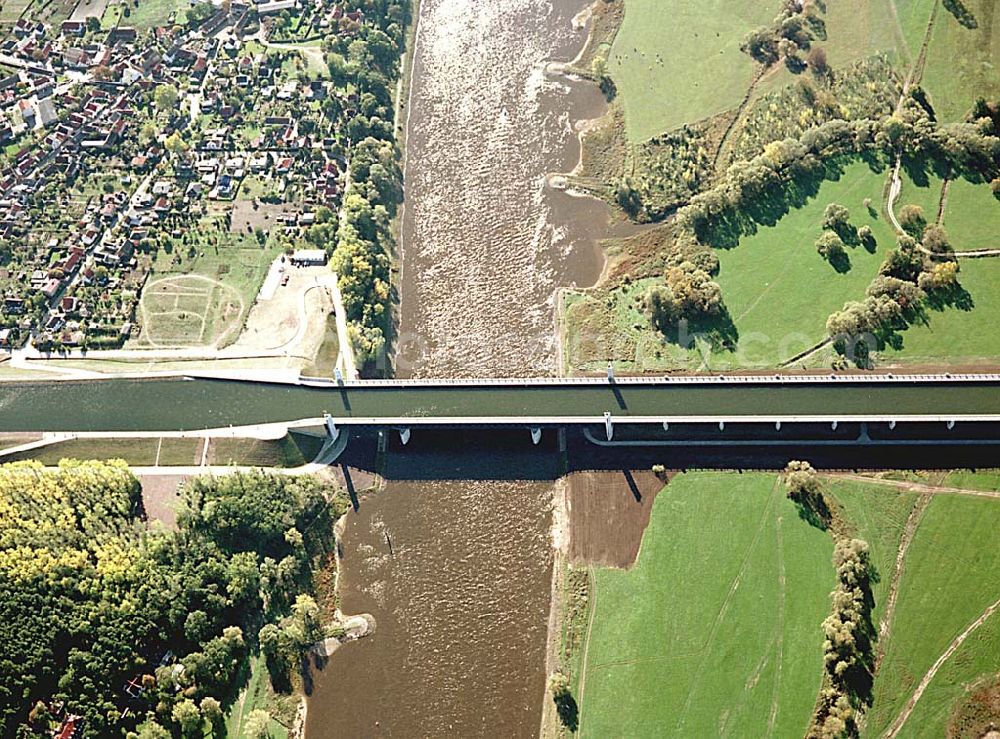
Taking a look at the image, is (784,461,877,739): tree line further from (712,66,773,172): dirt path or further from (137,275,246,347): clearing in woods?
(137,275,246,347): clearing in woods

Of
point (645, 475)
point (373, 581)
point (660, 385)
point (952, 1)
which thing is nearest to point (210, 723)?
point (373, 581)

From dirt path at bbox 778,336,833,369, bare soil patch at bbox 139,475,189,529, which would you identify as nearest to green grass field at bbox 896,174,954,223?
dirt path at bbox 778,336,833,369

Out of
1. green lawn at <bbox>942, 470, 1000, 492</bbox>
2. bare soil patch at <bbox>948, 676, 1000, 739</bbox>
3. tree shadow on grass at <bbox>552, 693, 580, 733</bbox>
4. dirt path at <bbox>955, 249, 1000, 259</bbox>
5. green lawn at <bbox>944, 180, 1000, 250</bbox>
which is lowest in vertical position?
tree shadow on grass at <bbox>552, 693, 580, 733</bbox>

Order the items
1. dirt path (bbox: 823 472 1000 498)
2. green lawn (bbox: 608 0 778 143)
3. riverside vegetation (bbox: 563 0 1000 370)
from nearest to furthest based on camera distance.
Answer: dirt path (bbox: 823 472 1000 498)
riverside vegetation (bbox: 563 0 1000 370)
green lawn (bbox: 608 0 778 143)

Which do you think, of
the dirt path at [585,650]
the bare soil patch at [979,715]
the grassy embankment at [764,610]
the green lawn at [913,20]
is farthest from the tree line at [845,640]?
Answer: the green lawn at [913,20]

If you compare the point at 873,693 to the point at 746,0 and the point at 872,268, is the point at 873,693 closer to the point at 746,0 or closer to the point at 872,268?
the point at 872,268

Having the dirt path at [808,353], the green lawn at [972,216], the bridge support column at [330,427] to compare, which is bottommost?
the bridge support column at [330,427]

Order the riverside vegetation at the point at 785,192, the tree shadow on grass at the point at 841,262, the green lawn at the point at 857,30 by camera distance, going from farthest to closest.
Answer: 1. the green lawn at the point at 857,30
2. the tree shadow on grass at the point at 841,262
3. the riverside vegetation at the point at 785,192

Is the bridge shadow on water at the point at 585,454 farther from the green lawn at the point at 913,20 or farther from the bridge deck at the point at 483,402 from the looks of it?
the green lawn at the point at 913,20
